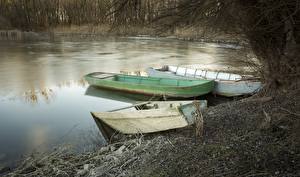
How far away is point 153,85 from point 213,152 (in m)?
7.63

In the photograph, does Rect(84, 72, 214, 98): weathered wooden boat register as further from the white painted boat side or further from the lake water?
the white painted boat side

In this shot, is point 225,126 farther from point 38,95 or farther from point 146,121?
point 38,95

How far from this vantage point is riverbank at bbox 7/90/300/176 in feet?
14.6

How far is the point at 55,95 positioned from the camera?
42.5 ft

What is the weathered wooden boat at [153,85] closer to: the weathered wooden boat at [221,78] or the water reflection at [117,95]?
the water reflection at [117,95]

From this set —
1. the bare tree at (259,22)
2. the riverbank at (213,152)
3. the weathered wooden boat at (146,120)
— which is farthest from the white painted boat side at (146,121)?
the bare tree at (259,22)

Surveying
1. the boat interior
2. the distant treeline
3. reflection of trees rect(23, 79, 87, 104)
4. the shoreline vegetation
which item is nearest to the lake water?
reflection of trees rect(23, 79, 87, 104)

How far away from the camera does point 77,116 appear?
10422 millimetres

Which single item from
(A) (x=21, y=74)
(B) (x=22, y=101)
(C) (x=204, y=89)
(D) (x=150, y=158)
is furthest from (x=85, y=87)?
(D) (x=150, y=158)

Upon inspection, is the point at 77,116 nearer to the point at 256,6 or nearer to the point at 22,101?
the point at 22,101

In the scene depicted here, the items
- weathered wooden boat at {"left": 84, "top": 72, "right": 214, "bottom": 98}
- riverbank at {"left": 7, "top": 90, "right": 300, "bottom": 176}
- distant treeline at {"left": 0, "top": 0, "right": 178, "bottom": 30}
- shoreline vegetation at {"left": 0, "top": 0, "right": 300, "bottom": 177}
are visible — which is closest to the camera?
riverbank at {"left": 7, "top": 90, "right": 300, "bottom": 176}

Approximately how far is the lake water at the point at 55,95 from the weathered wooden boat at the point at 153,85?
38 cm

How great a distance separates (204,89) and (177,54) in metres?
12.9

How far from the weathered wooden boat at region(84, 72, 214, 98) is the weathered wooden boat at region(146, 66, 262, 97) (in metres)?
0.46
